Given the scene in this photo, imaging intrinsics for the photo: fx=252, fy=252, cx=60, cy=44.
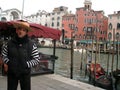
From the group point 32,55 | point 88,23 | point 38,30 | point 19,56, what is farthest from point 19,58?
point 88,23

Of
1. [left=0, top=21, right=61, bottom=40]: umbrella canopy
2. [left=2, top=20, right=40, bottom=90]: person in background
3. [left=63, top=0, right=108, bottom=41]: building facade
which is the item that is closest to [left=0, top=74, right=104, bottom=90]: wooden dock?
[left=0, top=21, right=61, bottom=40]: umbrella canopy

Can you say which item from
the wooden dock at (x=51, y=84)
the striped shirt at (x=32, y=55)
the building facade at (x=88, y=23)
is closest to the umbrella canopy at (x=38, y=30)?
the wooden dock at (x=51, y=84)

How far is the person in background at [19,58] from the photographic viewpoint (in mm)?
3135

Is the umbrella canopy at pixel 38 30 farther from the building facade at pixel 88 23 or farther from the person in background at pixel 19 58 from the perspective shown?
the building facade at pixel 88 23

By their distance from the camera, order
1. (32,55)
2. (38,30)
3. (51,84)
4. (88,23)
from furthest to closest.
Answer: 1. (88,23)
2. (38,30)
3. (51,84)
4. (32,55)

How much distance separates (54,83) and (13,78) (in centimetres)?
342

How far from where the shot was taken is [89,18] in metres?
63.8

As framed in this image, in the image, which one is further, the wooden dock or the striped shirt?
the wooden dock

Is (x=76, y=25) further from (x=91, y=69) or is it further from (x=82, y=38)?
(x=91, y=69)

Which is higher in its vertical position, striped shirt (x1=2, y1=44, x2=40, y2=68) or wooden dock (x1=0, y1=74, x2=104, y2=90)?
striped shirt (x1=2, y1=44, x2=40, y2=68)

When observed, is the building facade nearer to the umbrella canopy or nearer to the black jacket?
the umbrella canopy

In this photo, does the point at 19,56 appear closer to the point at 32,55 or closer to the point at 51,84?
the point at 32,55

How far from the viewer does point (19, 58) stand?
3.13 metres

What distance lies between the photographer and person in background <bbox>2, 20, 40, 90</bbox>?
3.13 meters
